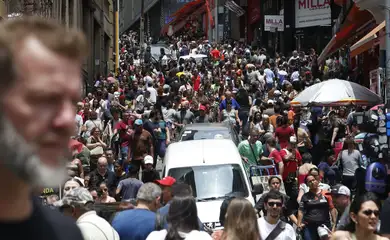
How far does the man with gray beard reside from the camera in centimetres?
170

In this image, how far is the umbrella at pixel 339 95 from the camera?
19172mm

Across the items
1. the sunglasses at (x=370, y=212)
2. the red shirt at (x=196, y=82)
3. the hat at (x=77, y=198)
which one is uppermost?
the red shirt at (x=196, y=82)

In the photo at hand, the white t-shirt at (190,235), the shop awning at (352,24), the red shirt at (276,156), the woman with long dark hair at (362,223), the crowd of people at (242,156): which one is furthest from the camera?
the shop awning at (352,24)

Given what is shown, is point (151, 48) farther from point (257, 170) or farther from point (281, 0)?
point (257, 170)

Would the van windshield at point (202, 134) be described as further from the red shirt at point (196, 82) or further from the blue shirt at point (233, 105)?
the red shirt at point (196, 82)

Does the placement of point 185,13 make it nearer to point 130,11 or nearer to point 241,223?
point 130,11

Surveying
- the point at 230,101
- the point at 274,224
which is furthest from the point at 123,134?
the point at 274,224

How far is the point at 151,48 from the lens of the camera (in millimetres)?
55094

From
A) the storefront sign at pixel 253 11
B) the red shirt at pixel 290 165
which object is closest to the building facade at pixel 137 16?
the storefront sign at pixel 253 11

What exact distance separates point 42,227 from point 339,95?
58.4ft

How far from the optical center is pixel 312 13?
52.0 metres

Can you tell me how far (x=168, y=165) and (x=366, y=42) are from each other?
10.8 metres

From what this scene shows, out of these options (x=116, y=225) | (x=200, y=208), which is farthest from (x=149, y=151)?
(x=116, y=225)

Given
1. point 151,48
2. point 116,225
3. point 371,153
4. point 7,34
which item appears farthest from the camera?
point 151,48
